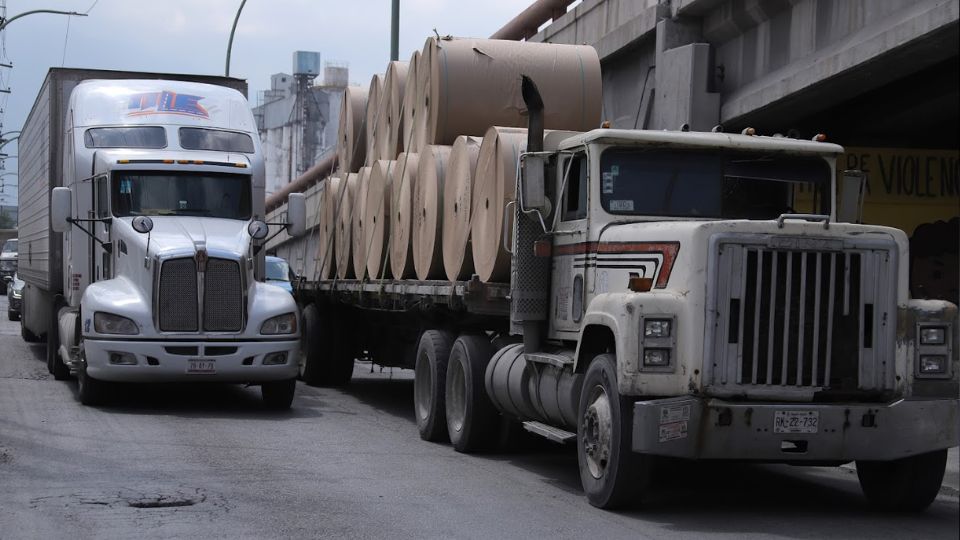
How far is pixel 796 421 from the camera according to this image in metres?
8.41

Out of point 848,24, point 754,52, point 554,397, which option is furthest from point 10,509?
point 754,52

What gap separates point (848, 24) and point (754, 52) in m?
2.39

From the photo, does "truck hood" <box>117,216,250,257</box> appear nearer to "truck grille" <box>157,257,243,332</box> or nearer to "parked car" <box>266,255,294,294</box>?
"truck grille" <box>157,257,243,332</box>

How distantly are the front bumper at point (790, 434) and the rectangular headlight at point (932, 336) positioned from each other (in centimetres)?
38

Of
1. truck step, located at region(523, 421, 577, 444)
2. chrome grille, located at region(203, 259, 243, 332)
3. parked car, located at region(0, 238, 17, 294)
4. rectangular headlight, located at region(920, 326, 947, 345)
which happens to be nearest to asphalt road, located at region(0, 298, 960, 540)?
truck step, located at region(523, 421, 577, 444)

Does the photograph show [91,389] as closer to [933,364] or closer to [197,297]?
[197,297]

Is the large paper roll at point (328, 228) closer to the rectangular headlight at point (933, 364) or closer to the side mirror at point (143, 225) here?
the side mirror at point (143, 225)

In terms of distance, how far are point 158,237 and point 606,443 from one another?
A: 292 inches

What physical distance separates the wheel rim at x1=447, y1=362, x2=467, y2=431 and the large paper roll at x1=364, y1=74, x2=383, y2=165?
4708mm

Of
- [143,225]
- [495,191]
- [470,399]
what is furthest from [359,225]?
[495,191]

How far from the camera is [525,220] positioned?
35.0 feet

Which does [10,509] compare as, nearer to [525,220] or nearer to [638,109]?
[525,220]

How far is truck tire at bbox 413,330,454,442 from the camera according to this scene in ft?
40.9

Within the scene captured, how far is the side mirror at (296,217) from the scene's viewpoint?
15.9 m
